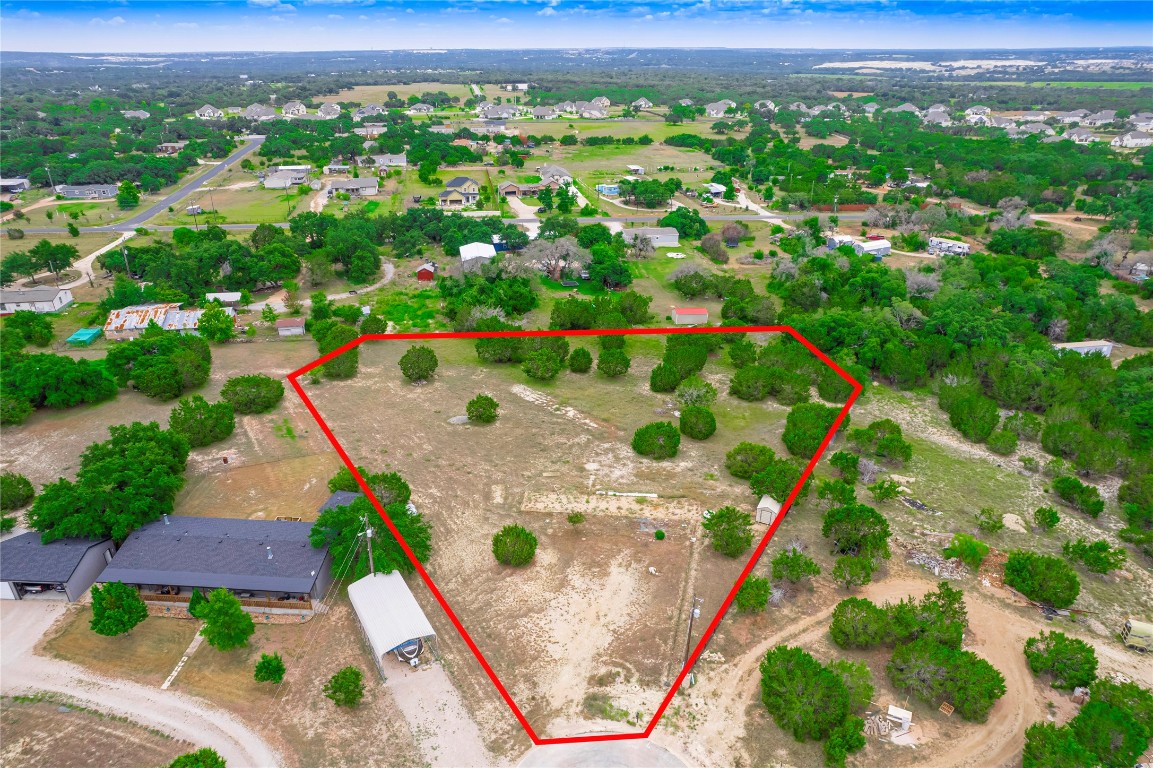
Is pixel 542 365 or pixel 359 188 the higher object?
pixel 359 188

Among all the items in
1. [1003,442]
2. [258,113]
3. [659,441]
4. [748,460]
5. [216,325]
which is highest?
[258,113]

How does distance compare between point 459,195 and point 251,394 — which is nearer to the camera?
point 251,394

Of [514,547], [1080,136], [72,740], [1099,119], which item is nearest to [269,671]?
[72,740]

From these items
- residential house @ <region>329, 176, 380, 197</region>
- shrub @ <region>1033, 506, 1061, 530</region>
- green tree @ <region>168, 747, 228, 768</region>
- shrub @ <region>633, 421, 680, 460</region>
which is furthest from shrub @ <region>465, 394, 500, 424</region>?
residential house @ <region>329, 176, 380, 197</region>

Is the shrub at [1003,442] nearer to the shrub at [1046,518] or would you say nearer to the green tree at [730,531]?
the shrub at [1046,518]

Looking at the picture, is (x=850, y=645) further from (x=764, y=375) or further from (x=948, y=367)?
(x=948, y=367)

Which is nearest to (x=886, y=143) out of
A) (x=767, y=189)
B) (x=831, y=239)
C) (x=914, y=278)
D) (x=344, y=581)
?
(x=767, y=189)

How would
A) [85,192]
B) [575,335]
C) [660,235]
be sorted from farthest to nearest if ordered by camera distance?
1. [85,192]
2. [660,235]
3. [575,335]

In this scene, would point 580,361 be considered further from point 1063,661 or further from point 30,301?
point 30,301
